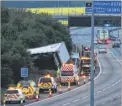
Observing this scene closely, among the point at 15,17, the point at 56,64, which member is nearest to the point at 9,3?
the point at 15,17

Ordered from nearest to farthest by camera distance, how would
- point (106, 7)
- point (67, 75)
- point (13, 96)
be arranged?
point (106, 7), point (13, 96), point (67, 75)

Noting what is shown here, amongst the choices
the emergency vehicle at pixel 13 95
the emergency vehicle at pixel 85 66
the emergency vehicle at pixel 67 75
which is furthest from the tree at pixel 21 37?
the emergency vehicle at pixel 13 95

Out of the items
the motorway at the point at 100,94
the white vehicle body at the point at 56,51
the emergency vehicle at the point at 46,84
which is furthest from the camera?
the white vehicle body at the point at 56,51

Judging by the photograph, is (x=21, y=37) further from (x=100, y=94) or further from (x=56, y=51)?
(x=100, y=94)

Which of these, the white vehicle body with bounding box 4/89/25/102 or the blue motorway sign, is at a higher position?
the blue motorway sign

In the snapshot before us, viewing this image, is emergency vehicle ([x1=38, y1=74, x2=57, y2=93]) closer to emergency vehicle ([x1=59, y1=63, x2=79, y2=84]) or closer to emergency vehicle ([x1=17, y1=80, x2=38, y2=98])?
emergency vehicle ([x1=17, y1=80, x2=38, y2=98])

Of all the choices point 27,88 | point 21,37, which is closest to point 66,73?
point 21,37

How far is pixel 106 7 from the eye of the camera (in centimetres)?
3431

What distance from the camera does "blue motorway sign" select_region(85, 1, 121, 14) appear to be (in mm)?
33688

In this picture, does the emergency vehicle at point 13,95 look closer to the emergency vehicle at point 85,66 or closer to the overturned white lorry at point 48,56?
the overturned white lorry at point 48,56

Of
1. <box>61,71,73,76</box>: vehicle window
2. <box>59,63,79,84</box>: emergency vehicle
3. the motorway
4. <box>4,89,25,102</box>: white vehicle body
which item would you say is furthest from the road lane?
<box>61,71,73,76</box>: vehicle window

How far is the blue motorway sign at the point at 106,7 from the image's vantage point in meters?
33.7

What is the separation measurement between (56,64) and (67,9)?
68.2 m

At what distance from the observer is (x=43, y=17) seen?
9675 cm
